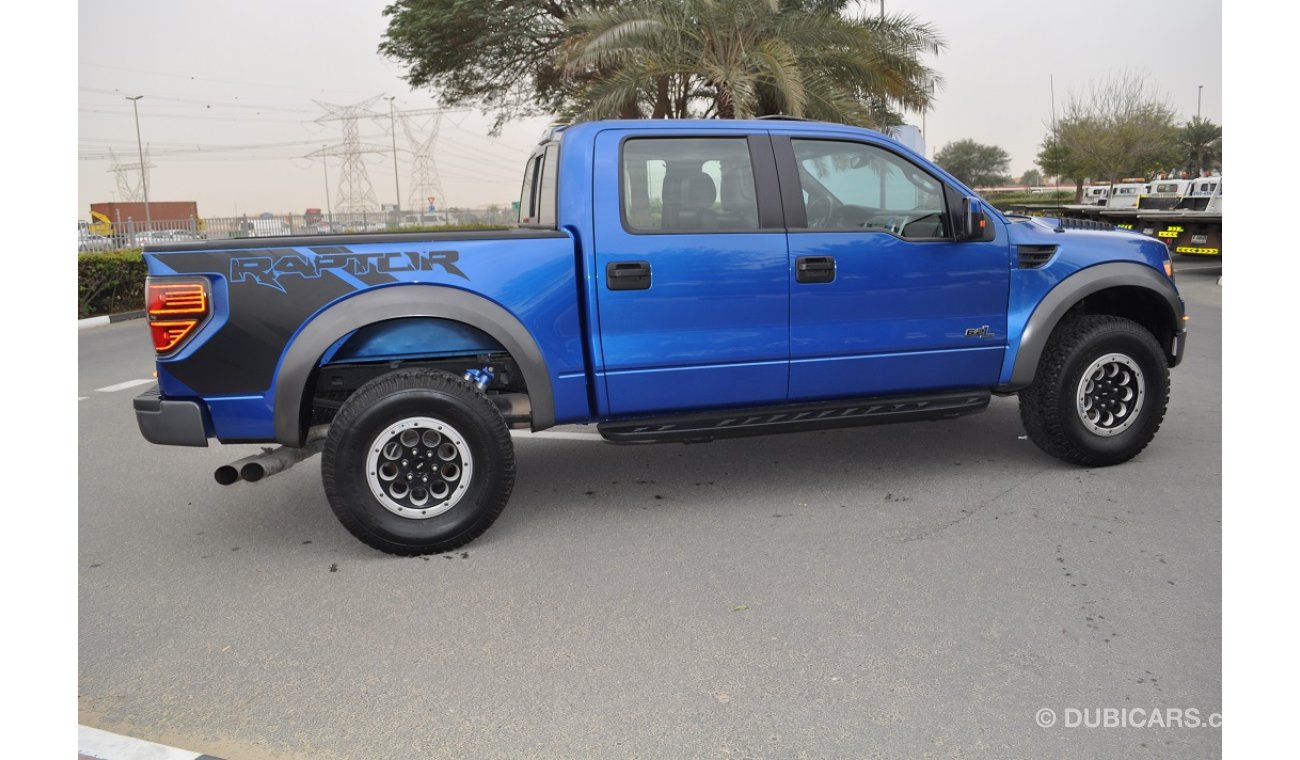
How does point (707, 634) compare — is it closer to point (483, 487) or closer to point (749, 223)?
point (483, 487)

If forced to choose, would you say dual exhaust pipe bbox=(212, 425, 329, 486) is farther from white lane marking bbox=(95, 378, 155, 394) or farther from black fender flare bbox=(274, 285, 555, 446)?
white lane marking bbox=(95, 378, 155, 394)

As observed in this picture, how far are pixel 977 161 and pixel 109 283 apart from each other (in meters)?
63.5

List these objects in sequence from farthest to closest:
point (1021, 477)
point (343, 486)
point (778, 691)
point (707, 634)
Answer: point (1021, 477)
point (343, 486)
point (707, 634)
point (778, 691)

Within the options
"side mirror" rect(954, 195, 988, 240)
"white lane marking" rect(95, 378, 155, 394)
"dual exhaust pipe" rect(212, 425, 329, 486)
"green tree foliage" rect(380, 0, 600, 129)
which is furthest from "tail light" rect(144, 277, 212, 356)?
"green tree foliage" rect(380, 0, 600, 129)

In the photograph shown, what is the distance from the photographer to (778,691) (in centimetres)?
324

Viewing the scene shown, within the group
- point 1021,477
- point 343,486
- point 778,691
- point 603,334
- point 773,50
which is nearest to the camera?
point 778,691

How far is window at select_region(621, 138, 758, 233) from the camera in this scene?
4.90m

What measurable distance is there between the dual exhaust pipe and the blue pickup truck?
23 mm

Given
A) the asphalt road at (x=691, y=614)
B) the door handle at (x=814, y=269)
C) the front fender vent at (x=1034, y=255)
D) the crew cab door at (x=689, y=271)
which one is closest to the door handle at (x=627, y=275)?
the crew cab door at (x=689, y=271)

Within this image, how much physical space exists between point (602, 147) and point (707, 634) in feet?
8.06

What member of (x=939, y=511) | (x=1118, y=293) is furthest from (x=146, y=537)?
(x=1118, y=293)

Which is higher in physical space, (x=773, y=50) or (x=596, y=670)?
(x=773, y=50)

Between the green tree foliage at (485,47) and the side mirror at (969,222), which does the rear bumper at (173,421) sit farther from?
the green tree foliage at (485,47)

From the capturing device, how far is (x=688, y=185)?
4.96m
